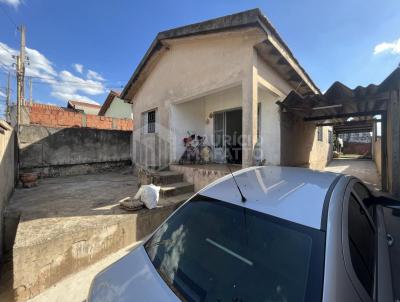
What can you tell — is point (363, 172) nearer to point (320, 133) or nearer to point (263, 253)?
point (320, 133)

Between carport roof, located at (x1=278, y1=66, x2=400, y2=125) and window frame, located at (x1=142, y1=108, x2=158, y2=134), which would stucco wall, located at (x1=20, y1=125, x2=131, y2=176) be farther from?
carport roof, located at (x1=278, y1=66, x2=400, y2=125)

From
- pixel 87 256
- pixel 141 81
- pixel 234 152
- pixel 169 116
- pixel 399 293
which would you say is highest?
pixel 141 81

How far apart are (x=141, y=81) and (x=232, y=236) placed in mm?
8659

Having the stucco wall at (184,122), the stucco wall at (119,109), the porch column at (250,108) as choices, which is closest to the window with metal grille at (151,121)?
the stucco wall at (184,122)

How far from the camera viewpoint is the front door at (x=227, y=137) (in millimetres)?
7477

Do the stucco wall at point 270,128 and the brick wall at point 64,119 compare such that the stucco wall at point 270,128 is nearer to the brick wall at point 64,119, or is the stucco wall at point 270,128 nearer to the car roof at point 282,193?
the car roof at point 282,193

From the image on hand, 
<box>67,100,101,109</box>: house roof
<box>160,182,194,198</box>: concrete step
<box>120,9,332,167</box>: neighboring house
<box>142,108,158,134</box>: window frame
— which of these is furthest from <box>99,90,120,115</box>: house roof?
<box>160,182,194,198</box>: concrete step

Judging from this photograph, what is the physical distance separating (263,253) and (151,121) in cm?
790

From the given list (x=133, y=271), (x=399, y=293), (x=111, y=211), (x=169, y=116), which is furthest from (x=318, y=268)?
(x=169, y=116)

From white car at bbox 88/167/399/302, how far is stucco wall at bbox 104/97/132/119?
56.4 ft

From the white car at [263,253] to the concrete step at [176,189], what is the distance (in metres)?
3.33

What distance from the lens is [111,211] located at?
3.87 meters

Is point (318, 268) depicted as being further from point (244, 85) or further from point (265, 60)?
point (265, 60)

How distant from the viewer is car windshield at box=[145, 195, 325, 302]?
3.27 ft
